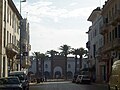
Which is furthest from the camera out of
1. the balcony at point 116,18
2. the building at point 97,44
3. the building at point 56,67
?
the building at point 56,67

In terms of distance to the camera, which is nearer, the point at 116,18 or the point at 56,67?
the point at 116,18

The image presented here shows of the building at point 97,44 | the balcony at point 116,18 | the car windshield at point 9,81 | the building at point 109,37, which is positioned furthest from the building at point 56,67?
the car windshield at point 9,81

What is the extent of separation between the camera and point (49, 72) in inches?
5566

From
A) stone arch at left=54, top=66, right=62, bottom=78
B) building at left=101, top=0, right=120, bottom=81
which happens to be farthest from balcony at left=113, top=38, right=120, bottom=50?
stone arch at left=54, top=66, right=62, bottom=78

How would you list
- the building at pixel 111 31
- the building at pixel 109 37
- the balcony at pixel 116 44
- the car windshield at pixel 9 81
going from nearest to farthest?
the car windshield at pixel 9 81, the balcony at pixel 116 44, the building at pixel 111 31, the building at pixel 109 37

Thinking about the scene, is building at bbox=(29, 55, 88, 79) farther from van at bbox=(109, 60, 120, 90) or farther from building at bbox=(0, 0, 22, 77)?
van at bbox=(109, 60, 120, 90)

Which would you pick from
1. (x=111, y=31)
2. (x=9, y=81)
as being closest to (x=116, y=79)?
(x=9, y=81)

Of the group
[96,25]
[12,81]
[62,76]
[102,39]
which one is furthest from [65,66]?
[12,81]

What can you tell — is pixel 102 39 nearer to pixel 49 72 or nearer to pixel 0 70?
pixel 0 70

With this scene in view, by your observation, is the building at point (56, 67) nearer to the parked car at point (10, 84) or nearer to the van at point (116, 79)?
the parked car at point (10, 84)

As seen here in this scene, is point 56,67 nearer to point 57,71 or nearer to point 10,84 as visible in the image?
point 57,71

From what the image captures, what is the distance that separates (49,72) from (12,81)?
114453mm

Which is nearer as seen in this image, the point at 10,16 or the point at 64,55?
the point at 10,16

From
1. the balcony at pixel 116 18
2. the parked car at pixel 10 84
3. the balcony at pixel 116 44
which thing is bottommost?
the parked car at pixel 10 84
